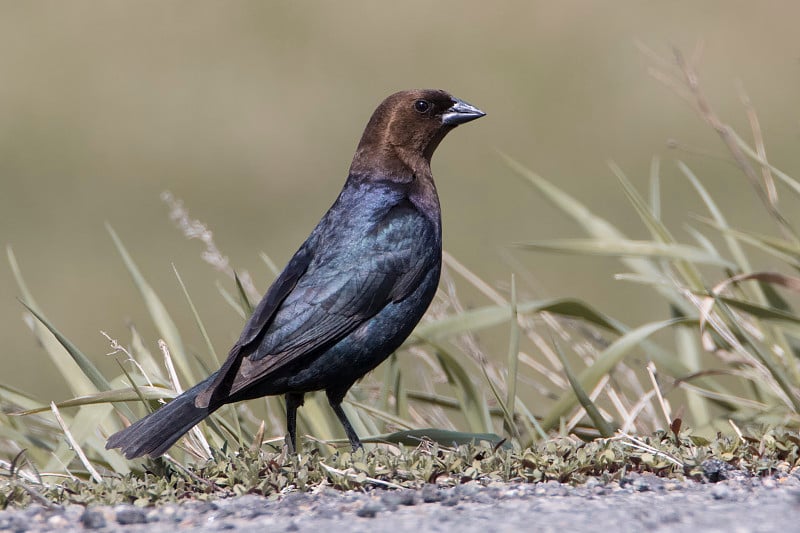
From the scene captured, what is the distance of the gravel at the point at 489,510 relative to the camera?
9.12 feet

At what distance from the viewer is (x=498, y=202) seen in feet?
31.9

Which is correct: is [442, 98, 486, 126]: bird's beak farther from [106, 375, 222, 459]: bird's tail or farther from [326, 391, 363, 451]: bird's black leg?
[106, 375, 222, 459]: bird's tail

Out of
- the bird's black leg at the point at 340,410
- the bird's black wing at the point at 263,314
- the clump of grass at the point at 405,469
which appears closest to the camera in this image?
the clump of grass at the point at 405,469

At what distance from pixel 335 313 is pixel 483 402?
551 millimetres

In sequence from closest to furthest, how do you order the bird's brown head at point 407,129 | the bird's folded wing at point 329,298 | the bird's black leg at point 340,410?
the bird's folded wing at point 329,298
the bird's black leg at point 340,410
the bird's brown head at point 407,129

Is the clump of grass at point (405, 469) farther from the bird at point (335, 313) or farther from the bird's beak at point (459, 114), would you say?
the bird's beak at point (459, 114)

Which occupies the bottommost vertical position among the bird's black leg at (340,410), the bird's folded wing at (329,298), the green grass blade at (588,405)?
the green grass blade at (588,405)

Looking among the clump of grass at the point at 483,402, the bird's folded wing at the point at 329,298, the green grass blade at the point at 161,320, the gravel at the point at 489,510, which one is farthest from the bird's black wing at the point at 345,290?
the gravel at the point at 489,510

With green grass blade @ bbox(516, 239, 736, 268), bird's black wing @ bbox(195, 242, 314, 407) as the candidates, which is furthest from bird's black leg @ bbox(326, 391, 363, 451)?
green grass blade @ bbox(516, 239, 736, 268)

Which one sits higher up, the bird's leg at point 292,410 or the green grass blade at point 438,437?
the bird's leg at point 292,410

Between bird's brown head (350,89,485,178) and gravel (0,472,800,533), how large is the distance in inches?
62.4

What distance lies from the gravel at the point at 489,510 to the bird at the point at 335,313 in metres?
0.50

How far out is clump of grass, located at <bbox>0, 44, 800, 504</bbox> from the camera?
337cm

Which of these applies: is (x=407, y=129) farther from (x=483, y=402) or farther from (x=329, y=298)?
(x=483, y=402)
